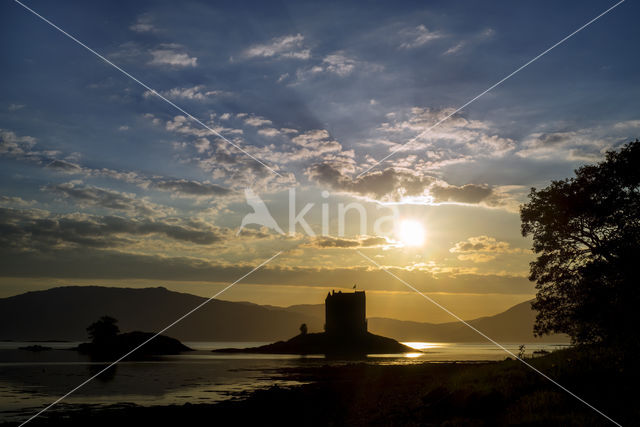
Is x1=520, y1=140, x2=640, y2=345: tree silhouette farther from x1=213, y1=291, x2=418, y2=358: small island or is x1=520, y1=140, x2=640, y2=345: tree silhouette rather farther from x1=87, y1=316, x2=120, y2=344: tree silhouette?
x1=87, y1=316, x2=120, y2=344: tree silhouette

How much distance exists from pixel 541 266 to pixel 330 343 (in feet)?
440

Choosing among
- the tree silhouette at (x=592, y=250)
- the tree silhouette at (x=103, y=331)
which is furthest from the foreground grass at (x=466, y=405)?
the tree silhouette at (x=103, y=331)

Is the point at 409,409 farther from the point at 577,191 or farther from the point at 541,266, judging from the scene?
the point at 577,191

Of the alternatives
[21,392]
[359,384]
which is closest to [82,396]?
[21,392]

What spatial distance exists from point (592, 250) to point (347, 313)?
13386cm

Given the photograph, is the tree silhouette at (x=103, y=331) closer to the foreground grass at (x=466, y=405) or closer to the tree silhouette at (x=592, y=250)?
the foreground grass at (x=466, y=405)

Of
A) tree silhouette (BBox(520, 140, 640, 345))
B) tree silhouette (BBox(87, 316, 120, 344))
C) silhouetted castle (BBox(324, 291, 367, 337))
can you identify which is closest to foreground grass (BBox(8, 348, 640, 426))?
tree silhouette (BBox(520, 140, 640, 345))

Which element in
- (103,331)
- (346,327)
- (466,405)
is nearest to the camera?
(466,405)

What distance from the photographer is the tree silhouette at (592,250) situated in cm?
2706

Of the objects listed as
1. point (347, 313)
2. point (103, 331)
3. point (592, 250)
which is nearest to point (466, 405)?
point (592, 250)

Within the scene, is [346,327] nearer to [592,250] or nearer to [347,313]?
[347,313]

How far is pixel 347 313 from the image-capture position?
160000mm

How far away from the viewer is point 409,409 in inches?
1128

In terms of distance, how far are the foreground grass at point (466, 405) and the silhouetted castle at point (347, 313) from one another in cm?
11718
